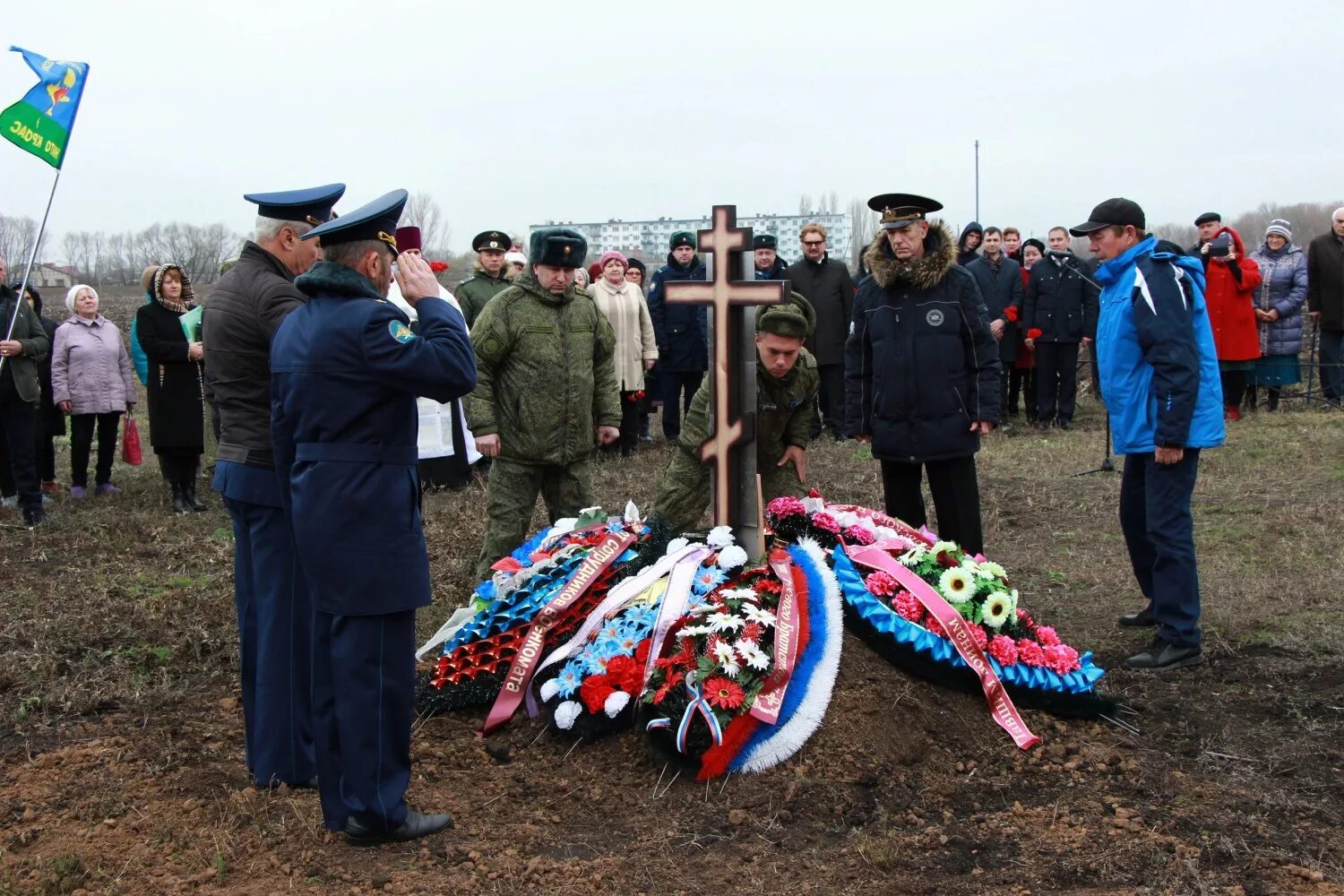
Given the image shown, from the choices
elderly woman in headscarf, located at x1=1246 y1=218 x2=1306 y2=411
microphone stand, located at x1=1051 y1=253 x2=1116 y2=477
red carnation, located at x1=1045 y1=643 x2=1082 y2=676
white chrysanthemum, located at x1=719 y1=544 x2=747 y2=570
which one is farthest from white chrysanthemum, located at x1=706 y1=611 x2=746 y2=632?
elderly woman in headscarf, located at x1=1246 y1=218 x2=1306 y2=411

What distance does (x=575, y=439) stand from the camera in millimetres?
6223

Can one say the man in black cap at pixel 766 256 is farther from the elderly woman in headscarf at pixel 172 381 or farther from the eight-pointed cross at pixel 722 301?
the eight-pointed cross at pixel 722 301

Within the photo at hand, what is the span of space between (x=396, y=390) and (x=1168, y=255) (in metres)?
3.52

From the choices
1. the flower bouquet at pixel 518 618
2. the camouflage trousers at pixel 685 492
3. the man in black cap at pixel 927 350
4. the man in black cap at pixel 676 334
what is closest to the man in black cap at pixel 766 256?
the man in black cap at pixel 676 334

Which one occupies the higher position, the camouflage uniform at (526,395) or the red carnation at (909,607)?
the camouflage uniform at (526,395)

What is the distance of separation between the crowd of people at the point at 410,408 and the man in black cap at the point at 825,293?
2.19 ft

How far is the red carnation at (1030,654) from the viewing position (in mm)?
4672

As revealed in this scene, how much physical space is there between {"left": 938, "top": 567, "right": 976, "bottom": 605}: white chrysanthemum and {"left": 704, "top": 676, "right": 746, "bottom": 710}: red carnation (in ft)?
3.27

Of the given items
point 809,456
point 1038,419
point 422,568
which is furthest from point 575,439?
point 1038,419

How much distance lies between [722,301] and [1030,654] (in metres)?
1.83

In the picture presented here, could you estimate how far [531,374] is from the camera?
6145mm

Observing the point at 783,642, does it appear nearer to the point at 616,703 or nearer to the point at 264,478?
the point at 616,703

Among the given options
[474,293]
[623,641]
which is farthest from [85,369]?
[623,641]

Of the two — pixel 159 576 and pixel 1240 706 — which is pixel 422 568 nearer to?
pixel 1240 706
